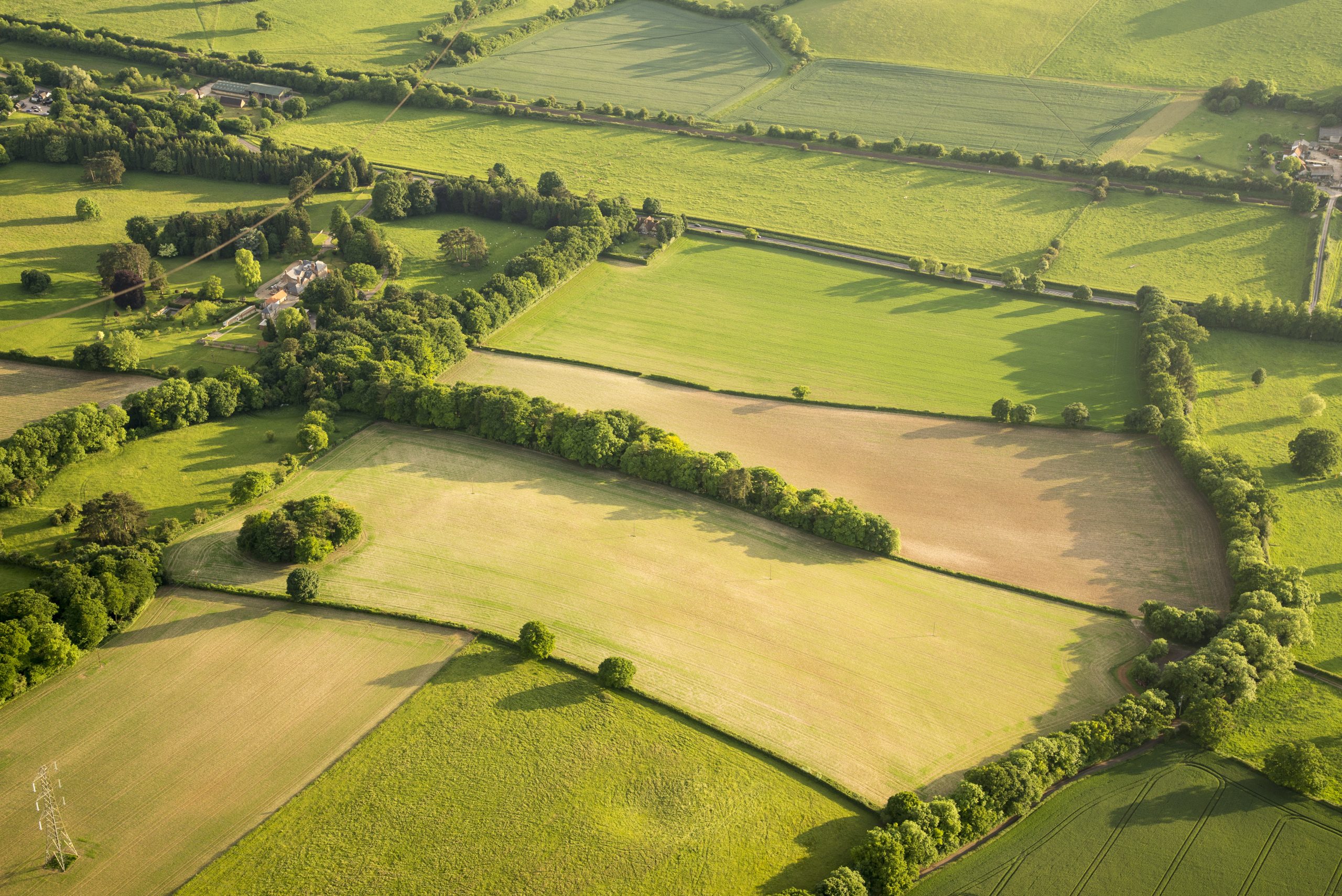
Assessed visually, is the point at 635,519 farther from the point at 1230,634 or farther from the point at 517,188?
the point at 517,188

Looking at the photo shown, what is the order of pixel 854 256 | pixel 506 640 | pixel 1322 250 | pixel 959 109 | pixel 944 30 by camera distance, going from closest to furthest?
pixel 506 640
pixel 1322 250
pixel 854 256
pixel 959 109
pixel 944 30

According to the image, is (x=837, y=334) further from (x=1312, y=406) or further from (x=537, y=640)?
(x=537, y=640)

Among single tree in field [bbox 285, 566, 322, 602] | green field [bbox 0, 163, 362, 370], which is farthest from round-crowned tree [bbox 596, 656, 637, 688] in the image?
green field [bbox 0, 163, 362, 370]

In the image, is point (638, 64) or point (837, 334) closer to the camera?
point (837, 334)

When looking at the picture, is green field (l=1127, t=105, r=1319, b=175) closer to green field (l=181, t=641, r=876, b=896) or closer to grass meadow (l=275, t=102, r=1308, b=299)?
grass meadow (l=275, t=102, r=1308, b=299)

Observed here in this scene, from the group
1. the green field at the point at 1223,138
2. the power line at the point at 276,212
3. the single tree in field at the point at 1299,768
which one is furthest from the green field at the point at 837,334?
the green field at the point at 1223,138

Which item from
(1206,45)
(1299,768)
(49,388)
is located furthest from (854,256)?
(1206,45)

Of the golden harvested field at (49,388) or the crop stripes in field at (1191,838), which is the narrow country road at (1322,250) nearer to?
the crop stripes in field at (1191,838)
